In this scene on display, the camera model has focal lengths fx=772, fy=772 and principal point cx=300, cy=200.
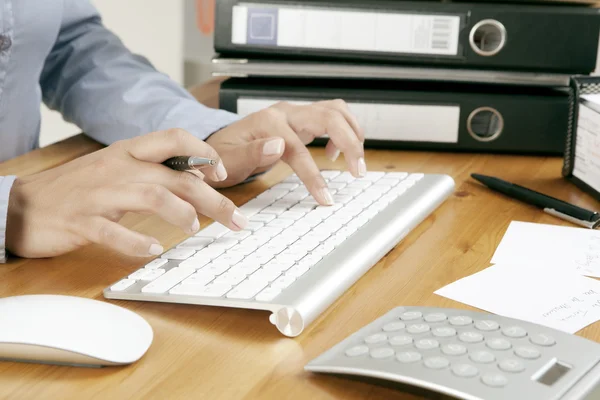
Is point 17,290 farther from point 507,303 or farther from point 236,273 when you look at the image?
point 507,303

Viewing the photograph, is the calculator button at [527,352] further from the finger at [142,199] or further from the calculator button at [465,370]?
the finger at [142,199]

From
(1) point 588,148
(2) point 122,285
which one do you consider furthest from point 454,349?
(1) point 588,148

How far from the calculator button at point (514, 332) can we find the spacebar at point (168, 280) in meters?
0.24

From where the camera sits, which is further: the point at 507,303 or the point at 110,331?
the point at 507,303

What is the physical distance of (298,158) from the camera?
0.82 meters

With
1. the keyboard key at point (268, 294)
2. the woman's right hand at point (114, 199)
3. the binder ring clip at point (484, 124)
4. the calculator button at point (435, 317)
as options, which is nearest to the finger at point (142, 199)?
the woman's right hand at point (114, 199)

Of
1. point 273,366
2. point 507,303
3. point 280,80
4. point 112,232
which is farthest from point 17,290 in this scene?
point 280,80

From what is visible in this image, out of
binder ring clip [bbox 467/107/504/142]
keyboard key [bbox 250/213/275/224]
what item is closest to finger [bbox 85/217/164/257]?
keyboard key [bbox 250/213/275/224]

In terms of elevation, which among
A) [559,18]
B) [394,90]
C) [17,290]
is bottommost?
[17,290]

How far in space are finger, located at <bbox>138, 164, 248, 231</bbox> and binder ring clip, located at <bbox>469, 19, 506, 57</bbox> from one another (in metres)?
0.48

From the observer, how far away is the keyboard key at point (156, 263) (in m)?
0.63

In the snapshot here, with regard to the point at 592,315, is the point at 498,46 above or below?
above

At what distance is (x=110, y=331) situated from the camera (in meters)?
0.49

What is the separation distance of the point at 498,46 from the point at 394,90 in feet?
0.48
